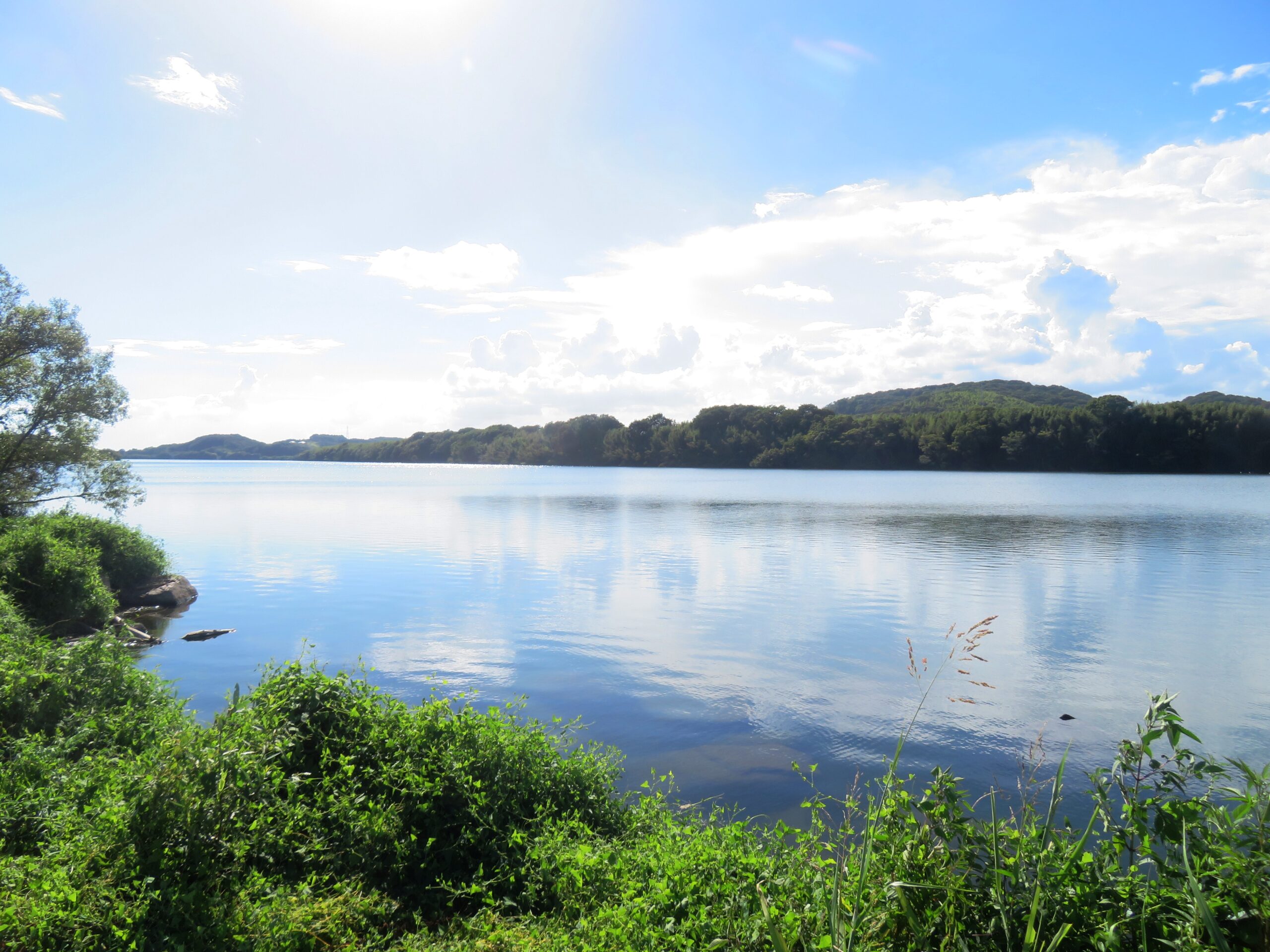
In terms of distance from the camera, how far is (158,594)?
28.4 m

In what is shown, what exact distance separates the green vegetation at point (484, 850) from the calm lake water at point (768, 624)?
3.73 m

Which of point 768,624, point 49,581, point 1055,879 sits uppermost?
point 1055,879

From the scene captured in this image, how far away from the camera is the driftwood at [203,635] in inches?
920

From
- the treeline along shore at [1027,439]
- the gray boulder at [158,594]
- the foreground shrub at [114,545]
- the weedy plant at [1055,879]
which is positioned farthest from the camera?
the treeline along shore at [1027,439]

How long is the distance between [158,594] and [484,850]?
2704 centimetres

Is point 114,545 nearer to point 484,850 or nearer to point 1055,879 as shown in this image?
point 484,850

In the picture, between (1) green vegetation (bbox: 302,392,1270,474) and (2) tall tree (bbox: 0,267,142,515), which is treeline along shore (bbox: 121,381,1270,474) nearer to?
(1) green vegetation (bbox: 302,392,1270,474)

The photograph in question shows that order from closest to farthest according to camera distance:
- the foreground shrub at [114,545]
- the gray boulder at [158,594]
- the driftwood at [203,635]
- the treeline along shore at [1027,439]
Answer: the driftwood at [203,635] → the foreground shrub at [114,545] → the gray boulder at [158,594] → the treeline along shore at [1027,439]

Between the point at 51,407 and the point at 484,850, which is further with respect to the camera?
the point at 51,407

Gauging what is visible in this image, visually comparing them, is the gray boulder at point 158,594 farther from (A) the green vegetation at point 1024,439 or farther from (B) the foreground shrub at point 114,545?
(A) the green vegetation at point 1024,439

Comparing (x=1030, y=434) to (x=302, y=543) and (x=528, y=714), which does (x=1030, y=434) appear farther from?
(x=528, y=714)

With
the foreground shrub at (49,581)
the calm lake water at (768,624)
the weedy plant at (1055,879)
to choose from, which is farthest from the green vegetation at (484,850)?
the foreground shrub at (49,581)

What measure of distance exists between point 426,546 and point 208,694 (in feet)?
87.2

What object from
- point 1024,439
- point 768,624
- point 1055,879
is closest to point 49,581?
point 768,624
